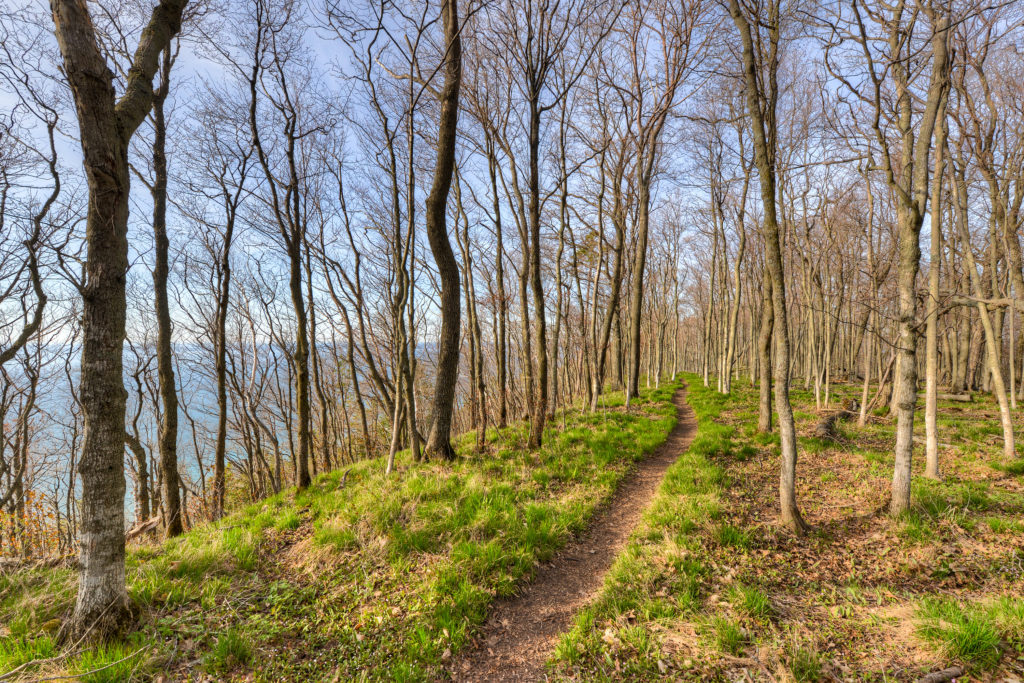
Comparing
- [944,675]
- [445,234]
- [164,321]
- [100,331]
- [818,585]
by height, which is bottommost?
→ [818,585]

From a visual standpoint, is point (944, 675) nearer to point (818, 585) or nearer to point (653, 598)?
point (818, 585)

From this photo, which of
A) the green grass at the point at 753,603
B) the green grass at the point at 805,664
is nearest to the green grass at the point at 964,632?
the green grass at the point at 805,664

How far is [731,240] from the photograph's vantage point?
16.5m

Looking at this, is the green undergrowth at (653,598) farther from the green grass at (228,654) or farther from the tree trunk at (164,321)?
the tree trunk at (164,321)

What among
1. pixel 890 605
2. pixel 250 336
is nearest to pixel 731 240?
pixel 890 605

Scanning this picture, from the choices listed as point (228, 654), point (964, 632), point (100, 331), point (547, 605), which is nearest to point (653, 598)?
point (547, 605)

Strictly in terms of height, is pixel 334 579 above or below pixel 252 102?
below

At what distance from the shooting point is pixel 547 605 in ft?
12.0

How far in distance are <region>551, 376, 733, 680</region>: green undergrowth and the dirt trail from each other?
22cm

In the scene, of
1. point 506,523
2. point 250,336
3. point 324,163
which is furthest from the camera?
point 250,336

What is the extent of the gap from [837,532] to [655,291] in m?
19.7

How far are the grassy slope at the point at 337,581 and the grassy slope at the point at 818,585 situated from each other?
43.8 inches

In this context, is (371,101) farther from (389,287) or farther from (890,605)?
(890,605)

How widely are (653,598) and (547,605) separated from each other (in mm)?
1013
